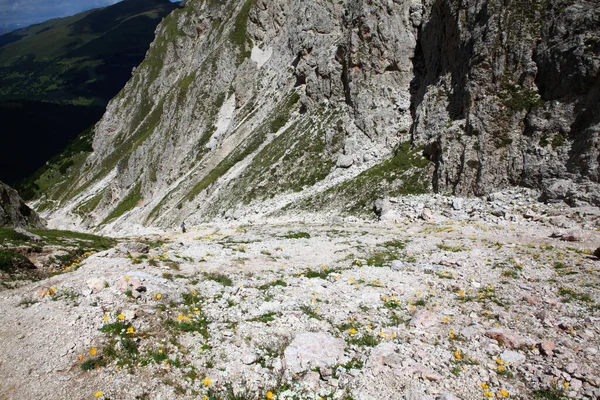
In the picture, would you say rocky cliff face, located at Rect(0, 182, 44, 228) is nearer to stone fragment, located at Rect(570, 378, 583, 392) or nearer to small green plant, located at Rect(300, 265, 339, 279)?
small green plant, located at Rect(300, 265, 339, 279)

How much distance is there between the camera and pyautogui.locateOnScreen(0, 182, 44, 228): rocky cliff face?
1329 inches

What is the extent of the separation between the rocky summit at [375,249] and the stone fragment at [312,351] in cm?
7

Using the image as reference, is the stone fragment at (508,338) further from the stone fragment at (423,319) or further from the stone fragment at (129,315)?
the stone fragment at (129,315)

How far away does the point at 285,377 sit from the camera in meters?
9.00

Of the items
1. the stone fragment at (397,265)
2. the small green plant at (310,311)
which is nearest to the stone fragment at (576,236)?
the stone fragment at (397,265)

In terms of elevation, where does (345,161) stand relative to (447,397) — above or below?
above

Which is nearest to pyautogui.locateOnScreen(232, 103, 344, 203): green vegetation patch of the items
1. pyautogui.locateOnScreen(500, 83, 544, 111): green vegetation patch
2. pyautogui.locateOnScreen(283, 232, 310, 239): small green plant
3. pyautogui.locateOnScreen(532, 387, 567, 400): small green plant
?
pyautogui.locateOnScreen(283, 232, 310, 239): small green plant

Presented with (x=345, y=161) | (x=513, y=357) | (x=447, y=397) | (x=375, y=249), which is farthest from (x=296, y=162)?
(x=447, y=397)

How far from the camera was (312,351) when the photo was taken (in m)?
9.99

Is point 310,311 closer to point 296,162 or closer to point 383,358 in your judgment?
point 383,358

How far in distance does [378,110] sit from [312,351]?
4414 centimetres

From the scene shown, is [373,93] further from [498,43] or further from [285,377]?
[285,377]

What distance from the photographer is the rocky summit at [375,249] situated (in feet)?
29.7

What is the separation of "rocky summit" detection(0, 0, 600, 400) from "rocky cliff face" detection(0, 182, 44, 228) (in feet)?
22.8
